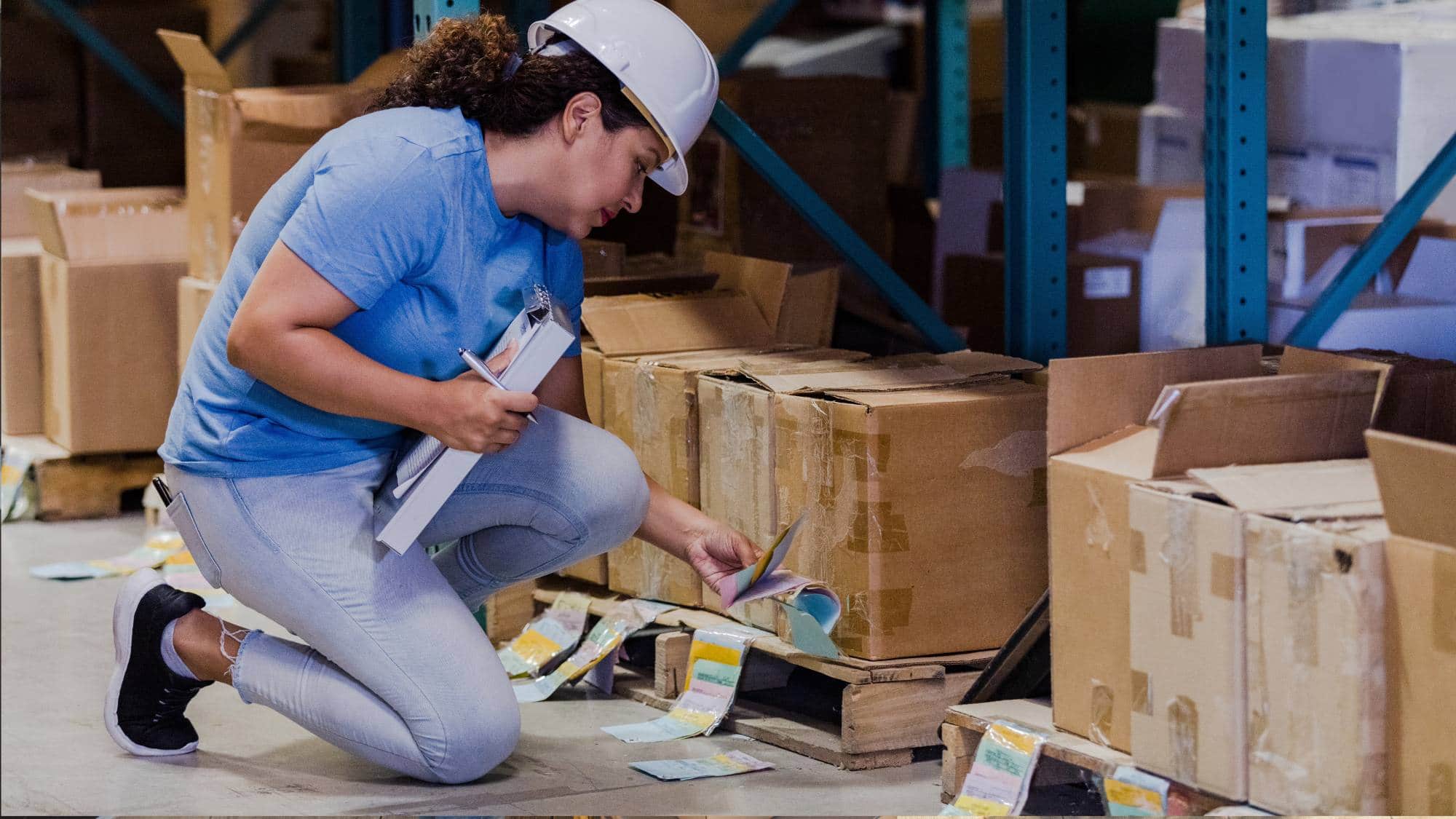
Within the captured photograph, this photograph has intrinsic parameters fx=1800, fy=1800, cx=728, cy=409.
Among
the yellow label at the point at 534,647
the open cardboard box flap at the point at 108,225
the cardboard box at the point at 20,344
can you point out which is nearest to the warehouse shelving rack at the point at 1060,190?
the yellow label at the point at 534,647

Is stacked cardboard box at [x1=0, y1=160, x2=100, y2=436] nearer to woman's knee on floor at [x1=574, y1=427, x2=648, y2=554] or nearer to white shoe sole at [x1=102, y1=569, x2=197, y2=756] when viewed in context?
white shoe sole at [x1=102, y1=569, x2=197, y2=756]

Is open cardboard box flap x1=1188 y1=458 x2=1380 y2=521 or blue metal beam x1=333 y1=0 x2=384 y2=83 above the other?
blue metal beam x1=333 y1=0 x2=384 y2=83

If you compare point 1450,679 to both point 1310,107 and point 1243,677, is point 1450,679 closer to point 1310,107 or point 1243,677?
point 1243,677

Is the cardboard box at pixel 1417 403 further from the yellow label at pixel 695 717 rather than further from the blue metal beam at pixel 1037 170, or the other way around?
the yellow label at pixel 695 717

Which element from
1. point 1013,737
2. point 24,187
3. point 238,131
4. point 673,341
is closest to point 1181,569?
point 1013,737

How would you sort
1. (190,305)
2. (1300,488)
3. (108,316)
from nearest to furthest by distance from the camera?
(1300,488) < (190,305) < (108,316)

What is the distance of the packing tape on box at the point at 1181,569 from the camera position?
8.36 ft

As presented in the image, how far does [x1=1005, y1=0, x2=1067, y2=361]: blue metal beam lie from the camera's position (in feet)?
12.3

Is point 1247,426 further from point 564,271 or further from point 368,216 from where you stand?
point 368,216

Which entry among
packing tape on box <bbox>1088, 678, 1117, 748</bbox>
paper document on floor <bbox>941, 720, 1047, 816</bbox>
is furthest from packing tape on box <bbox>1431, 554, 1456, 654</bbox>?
paper document on floor <bbox>941, 720, 1047, 816</bbox>

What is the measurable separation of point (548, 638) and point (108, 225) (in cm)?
234

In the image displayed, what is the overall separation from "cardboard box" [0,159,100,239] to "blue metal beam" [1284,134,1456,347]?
415cm

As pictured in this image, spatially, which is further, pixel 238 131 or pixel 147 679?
pixel 238 131

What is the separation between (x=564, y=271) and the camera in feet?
10.1
